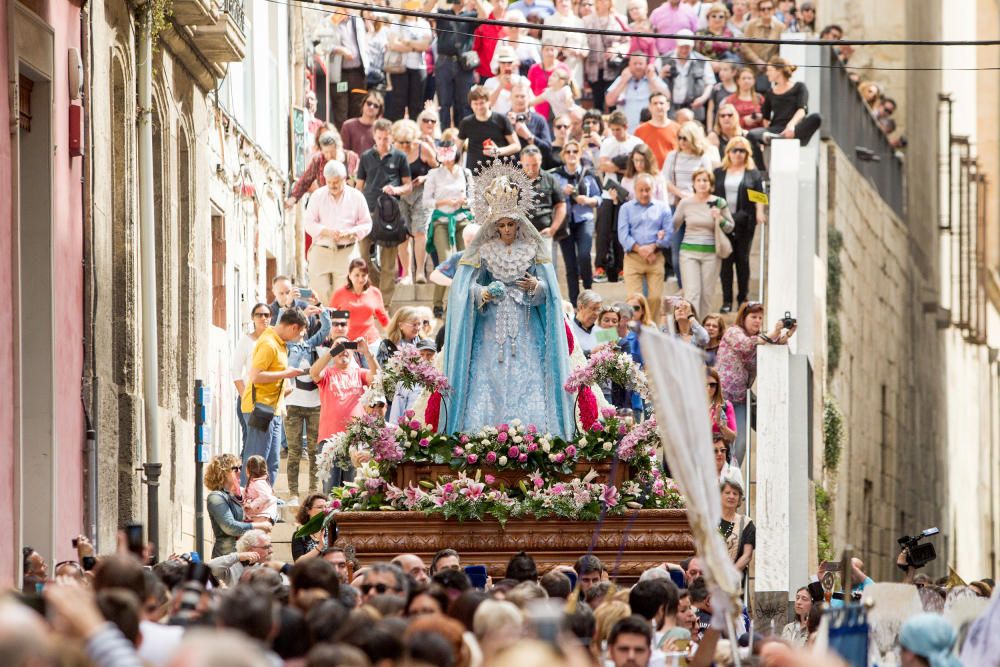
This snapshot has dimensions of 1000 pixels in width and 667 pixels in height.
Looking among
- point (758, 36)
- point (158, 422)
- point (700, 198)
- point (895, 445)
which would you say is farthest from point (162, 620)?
point (895, 445)

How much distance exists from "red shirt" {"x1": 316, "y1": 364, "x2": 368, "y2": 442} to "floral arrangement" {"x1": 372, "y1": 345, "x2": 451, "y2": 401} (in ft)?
6.48

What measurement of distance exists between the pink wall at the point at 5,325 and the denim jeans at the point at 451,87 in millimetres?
9611

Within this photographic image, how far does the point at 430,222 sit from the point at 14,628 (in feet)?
57.2

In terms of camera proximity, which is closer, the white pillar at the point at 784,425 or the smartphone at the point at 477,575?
the smartphone at the point at 477,575

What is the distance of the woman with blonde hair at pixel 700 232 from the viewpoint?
917 inches

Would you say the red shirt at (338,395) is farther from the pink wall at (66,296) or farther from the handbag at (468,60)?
the handbag at (468,60)

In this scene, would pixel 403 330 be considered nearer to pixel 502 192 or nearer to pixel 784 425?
pixel 502 192

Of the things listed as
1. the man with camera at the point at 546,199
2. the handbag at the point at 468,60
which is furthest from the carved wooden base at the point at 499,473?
the handbag at the point at 468,60

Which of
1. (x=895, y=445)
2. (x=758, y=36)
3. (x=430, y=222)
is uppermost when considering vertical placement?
(x=758, y=36)

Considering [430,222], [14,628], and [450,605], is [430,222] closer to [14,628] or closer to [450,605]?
[450,605]

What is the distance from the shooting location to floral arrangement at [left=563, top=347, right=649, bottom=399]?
18.4 metres

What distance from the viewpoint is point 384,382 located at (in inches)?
733

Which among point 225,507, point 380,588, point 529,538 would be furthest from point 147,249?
point 380,588

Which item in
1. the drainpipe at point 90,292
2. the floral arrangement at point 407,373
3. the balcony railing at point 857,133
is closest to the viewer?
the floral arrangement at point 407,373
